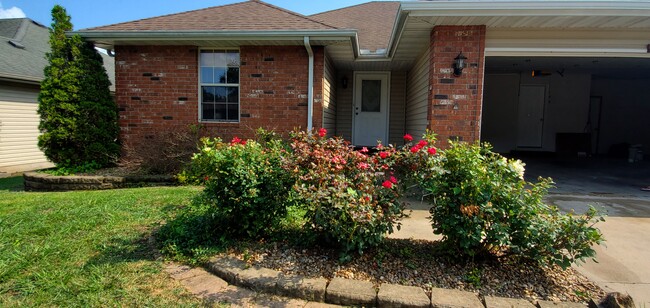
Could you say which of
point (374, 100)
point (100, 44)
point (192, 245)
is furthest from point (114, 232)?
point (374, 100)

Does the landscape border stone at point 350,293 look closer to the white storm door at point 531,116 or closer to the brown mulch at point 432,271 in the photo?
the brown mulch at point 432,271

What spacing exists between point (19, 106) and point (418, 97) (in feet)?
36.1

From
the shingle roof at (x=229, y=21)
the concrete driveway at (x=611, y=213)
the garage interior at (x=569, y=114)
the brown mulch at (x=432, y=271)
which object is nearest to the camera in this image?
the brown mulch at (x=432, y=271)

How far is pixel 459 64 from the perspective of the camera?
5312 millimetres

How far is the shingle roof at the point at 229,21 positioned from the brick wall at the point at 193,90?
434 millimetres

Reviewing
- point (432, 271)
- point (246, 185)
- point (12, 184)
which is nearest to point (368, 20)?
point (246, 185)

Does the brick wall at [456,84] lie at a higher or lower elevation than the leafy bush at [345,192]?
higher

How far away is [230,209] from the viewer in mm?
3047

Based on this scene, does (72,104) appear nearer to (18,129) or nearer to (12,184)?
(12,184)

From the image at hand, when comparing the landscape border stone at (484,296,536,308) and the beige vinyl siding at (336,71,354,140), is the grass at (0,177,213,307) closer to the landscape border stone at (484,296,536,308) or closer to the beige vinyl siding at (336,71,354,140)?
the landscape border stone at (484,296,536,308)

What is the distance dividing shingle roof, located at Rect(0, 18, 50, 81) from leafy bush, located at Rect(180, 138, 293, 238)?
31.5 feet

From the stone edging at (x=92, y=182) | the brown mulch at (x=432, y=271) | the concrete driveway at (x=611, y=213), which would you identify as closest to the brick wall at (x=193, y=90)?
the stone edging at (x=92, y=182)

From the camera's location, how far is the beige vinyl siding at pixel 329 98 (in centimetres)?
752

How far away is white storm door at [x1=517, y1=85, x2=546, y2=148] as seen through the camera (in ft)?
36.2
